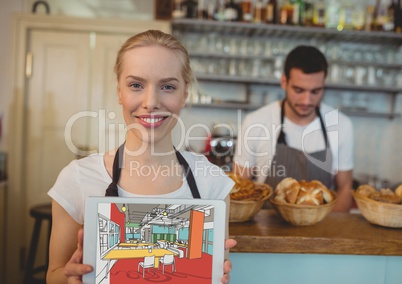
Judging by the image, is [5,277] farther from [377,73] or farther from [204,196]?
[377,73]

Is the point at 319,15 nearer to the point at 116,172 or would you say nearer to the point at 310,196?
the point at 310,196

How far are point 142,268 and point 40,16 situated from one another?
9.48 ft

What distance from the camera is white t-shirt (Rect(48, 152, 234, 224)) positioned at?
1.00 metres

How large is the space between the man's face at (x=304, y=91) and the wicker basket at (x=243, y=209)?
2.83ft

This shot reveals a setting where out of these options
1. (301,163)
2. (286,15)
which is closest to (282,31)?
(286,15)

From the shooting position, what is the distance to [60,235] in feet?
3.28

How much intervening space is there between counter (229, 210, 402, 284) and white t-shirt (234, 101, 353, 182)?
0.85 m

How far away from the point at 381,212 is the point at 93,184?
0.98m

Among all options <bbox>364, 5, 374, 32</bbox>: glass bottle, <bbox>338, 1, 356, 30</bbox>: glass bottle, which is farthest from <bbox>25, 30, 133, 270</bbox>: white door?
<bbox>364, 5, 374, 32</bbox>: glass bottle

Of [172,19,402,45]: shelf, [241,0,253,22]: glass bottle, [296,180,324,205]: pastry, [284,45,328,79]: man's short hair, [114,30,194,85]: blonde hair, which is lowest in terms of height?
[296,180,324,205]: pastry

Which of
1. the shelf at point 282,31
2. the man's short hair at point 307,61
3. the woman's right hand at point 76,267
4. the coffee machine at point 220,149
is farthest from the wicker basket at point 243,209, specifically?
the shelf at point 282,31

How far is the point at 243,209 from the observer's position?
136 cm

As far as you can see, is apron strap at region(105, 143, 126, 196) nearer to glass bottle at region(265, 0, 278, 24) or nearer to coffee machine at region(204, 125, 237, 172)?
coffee machine at region(204, 125, 237, 172)

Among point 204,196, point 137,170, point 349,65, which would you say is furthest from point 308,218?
point 349,65
